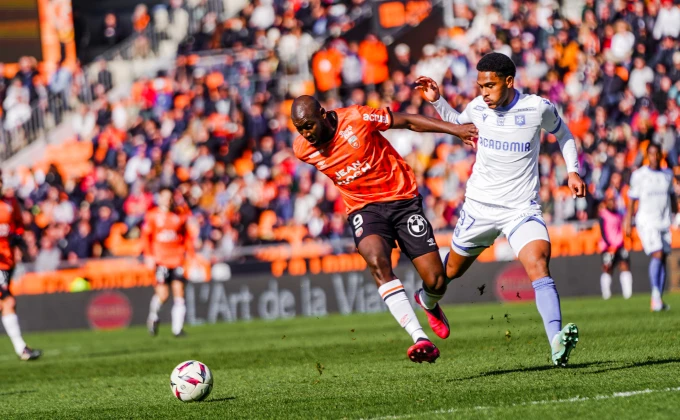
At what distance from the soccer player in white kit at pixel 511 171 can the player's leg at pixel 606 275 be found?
12080 mm

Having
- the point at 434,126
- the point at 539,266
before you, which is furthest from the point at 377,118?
the point at 539,266

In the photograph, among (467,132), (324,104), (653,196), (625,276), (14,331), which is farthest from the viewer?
(324,104)

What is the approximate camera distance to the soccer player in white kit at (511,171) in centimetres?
890

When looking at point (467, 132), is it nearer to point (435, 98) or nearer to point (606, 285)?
point (435, 98)

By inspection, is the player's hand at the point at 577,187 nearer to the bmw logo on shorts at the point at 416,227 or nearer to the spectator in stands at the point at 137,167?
the bmw logo on shorts at the point at 416,227

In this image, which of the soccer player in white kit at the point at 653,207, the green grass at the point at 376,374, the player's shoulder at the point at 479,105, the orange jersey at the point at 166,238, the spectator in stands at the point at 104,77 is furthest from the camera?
the spectator in stands at the point at 104,77

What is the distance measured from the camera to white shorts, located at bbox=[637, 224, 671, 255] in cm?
1719

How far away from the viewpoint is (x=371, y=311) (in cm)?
2289

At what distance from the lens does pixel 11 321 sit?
1602 cm

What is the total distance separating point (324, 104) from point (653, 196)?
11.0 meters

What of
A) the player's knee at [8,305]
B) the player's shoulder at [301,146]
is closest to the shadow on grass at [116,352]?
the player's knee at [8,305]

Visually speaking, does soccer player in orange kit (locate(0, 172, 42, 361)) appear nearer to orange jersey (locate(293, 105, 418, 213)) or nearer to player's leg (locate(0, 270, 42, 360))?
player's leg (locate(0, 270, 42, 360))

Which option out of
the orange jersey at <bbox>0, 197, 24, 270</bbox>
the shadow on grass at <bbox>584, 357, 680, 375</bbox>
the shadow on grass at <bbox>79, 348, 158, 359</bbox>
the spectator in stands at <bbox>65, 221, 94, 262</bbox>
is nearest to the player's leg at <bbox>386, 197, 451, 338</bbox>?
the shadow on grass at <bbox>584, 357, 680, 375</bbox>

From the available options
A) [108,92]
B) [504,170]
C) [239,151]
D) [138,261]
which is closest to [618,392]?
[504,170]
